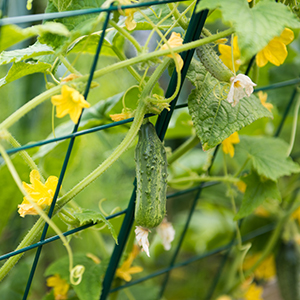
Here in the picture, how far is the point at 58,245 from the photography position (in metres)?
1.35

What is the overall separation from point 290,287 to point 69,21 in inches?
40.3

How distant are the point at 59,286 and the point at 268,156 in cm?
56

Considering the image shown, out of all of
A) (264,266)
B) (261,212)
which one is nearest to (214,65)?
(261,212)

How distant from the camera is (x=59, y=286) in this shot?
0.81 m

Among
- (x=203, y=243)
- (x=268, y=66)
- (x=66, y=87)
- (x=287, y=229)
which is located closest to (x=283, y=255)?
(x=287, y=229)

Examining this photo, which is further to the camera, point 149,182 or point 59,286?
point 59,286

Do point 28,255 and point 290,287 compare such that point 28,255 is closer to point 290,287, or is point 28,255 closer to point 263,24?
point 290,287

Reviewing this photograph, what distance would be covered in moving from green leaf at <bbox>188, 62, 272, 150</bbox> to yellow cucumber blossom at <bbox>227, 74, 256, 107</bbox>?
0.15 ft

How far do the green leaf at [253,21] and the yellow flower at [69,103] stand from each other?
0.18 m

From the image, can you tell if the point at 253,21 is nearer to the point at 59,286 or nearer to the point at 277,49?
the point at 277,49

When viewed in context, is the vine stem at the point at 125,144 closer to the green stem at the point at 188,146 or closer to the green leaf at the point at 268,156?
the green stem at the point at 188,146

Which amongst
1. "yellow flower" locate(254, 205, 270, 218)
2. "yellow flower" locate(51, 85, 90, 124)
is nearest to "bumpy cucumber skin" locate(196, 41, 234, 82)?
"yellow flower" locate(51, 85, 90, 124)

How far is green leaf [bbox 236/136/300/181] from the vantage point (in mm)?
756

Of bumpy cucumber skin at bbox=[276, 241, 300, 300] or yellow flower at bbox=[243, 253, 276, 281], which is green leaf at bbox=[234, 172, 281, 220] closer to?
bumpy cucumber skin at bbox=[276, 241, 300, 300]
